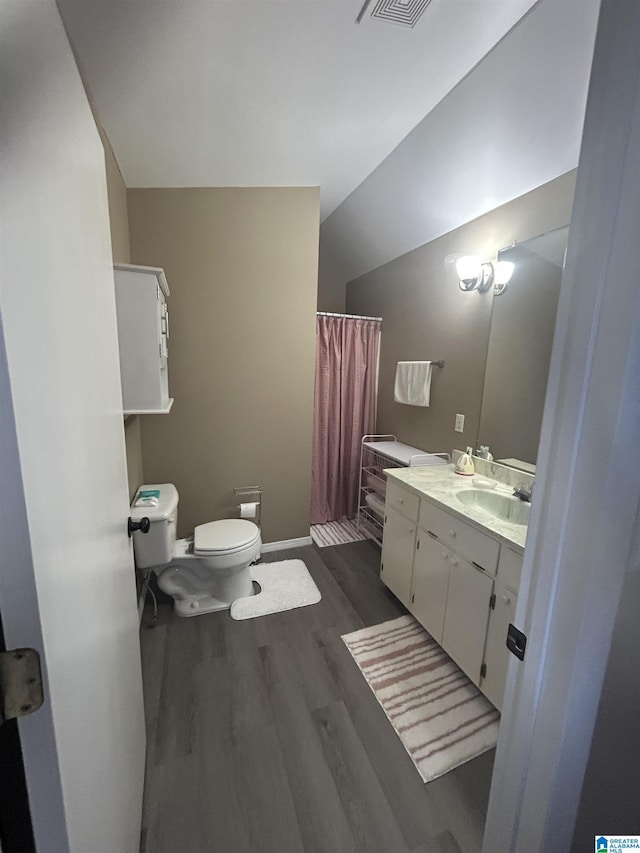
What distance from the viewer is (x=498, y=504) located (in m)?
1.82

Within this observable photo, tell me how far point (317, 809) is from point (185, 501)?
1.77 m

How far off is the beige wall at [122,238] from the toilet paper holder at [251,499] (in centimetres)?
67

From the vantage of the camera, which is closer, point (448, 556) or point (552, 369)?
point (552, 369)

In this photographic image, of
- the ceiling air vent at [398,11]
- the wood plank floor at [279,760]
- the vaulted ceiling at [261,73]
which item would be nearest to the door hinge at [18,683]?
the wood plank floor at [279,760]

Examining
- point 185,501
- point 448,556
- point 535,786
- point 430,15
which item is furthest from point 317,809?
point 430,15

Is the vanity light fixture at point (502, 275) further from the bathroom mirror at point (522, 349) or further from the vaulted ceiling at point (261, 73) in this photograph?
the vaulted ceiling at point (261, 73)

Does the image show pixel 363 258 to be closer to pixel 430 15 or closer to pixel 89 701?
pixel 430 15

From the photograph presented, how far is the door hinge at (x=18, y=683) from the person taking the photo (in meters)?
0.40

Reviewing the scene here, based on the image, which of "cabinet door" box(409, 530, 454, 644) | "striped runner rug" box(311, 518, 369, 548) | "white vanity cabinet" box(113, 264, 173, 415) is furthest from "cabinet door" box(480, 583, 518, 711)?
"white vanity cabinet" box(113, 264, 173, 415)

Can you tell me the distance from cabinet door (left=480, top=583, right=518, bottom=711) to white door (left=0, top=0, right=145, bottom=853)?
1318 millimetres

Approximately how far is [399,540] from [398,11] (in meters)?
2.25

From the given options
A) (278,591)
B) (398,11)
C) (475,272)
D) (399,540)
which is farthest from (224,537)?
(398,11)

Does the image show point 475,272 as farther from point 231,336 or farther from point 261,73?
point 231,336

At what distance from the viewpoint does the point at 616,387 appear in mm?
488
